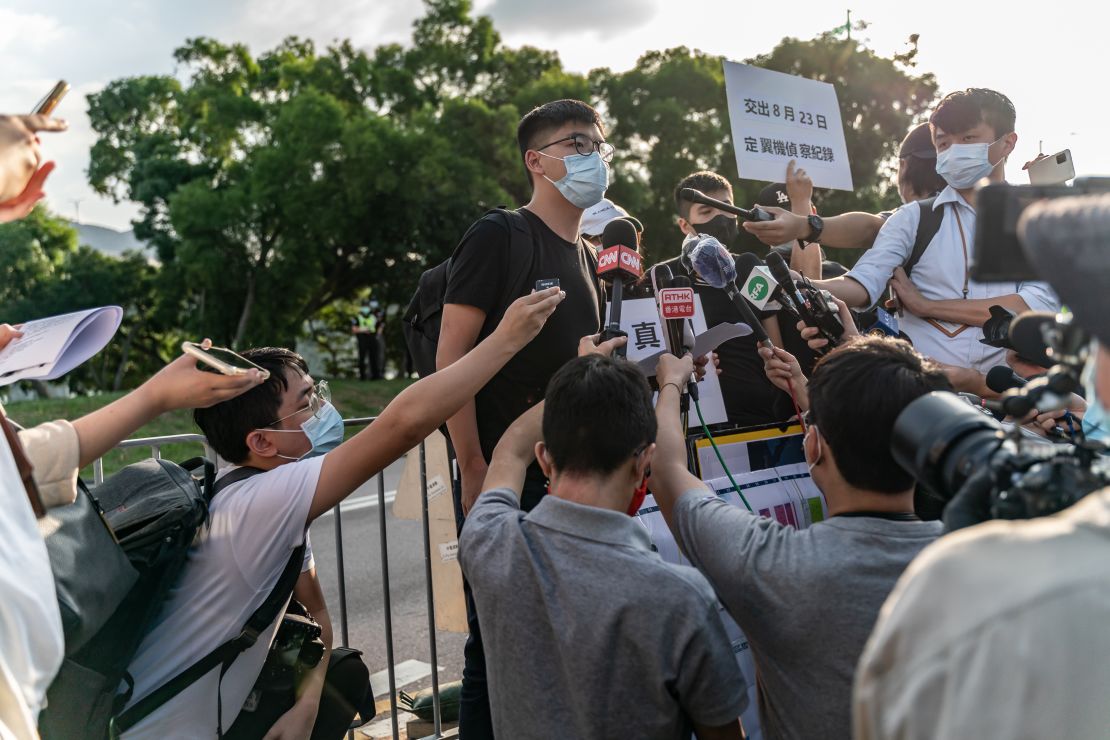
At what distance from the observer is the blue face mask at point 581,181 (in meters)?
3.07

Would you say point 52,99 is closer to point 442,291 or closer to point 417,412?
point 417,412

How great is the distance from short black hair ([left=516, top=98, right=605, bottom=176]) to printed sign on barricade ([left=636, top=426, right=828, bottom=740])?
1.25 meters

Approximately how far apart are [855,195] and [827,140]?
17.9m

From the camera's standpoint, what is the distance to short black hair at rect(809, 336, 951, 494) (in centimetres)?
185

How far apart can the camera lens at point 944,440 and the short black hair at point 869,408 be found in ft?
1.72

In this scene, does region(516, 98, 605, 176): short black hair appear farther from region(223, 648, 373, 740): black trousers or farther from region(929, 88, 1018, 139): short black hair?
region(223, 648, 373, 740): black trousers

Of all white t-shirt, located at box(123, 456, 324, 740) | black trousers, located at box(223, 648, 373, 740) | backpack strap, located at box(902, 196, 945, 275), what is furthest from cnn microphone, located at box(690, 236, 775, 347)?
black trousers, located at box(223, 648, 373, 740)

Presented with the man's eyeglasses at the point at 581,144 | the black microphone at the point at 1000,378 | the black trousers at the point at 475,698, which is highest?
the man's eyeglasses at the point at 581,144

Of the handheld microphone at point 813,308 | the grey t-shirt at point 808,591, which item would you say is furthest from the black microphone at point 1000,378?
the grey t-shirt at point 808,591

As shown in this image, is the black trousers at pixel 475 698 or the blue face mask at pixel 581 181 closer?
the black trousers at pixel 475 698

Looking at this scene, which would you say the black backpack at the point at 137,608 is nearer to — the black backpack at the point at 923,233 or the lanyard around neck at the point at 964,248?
the black backpack at the point at 923,233

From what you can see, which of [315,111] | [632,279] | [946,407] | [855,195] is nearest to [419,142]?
[315,111]

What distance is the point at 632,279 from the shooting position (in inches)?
105

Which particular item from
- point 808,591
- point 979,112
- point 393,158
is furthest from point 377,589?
point 393,158
